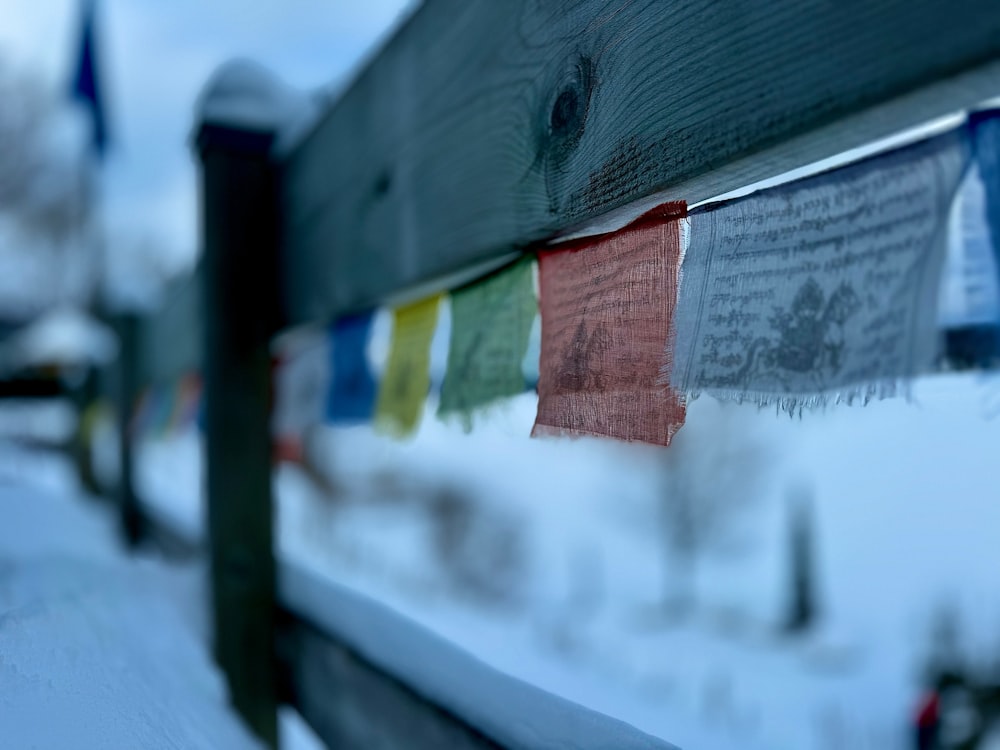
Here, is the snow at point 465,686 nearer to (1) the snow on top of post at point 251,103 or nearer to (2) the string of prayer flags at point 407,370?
(2) the string of prayer flags at point 407,370

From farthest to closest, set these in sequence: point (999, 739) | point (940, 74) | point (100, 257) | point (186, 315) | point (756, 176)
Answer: point (999, 739) → point (100, 257) → point (186, 315) → point (756, 176) → point (940, 74)

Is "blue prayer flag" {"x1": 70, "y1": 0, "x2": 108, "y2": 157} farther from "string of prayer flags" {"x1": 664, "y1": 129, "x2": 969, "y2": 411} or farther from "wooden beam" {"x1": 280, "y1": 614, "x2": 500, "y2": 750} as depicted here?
"string of prayer flags" {"x1": 664, "y1": 129, "x2": 969, "y2": 411}

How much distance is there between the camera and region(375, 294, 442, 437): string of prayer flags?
1755 mm

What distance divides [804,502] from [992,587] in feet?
21.5

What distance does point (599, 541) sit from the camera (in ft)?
83.6

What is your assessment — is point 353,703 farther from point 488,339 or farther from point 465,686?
point 488,339

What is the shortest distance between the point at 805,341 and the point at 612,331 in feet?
1.11

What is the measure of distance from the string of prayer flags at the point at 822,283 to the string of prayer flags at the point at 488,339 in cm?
42

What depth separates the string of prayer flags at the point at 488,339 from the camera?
1.39 meters

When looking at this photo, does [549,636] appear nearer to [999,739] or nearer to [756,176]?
[999,739]

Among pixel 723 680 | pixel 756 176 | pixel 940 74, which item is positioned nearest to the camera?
pixel 940 74

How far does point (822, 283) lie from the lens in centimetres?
82

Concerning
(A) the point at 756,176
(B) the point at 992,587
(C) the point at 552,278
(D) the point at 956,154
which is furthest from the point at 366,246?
(B) the point at 992,587

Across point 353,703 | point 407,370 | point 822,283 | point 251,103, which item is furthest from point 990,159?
point 251,103
